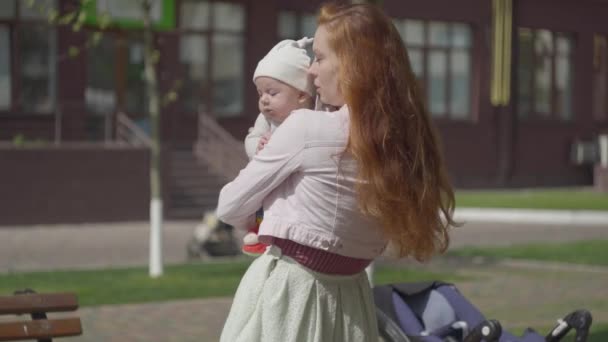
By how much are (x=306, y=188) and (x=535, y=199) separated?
83.2ft

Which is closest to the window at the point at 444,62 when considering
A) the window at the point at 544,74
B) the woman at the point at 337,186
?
the window at the point at 544,74

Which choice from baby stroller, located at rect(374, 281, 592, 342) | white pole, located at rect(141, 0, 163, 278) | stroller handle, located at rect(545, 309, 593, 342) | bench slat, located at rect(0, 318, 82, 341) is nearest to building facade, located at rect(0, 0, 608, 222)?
white pole, located at rect(141, 0, 163, 278)

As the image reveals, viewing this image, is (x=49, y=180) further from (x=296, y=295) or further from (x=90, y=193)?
(x=296, y=295)

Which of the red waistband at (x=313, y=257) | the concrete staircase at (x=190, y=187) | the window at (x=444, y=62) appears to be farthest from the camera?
the window at (x=444, y=62)

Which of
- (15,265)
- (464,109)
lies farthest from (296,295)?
(464,109)

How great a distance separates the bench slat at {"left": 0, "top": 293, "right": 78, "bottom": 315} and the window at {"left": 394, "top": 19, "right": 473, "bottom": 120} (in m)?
26.7

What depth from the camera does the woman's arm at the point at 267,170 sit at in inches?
144

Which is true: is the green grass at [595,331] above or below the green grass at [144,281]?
above

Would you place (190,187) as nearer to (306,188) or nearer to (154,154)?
(154,154)

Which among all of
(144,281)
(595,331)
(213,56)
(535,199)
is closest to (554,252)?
(144,281)

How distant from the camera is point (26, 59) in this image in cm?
2434

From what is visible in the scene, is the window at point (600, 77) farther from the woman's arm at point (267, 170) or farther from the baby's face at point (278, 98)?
the woman's arm at point (267, 170)

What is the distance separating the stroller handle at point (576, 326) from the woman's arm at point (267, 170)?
134 cm

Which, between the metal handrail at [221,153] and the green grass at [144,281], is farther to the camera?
the metal handrail at [221,153]
